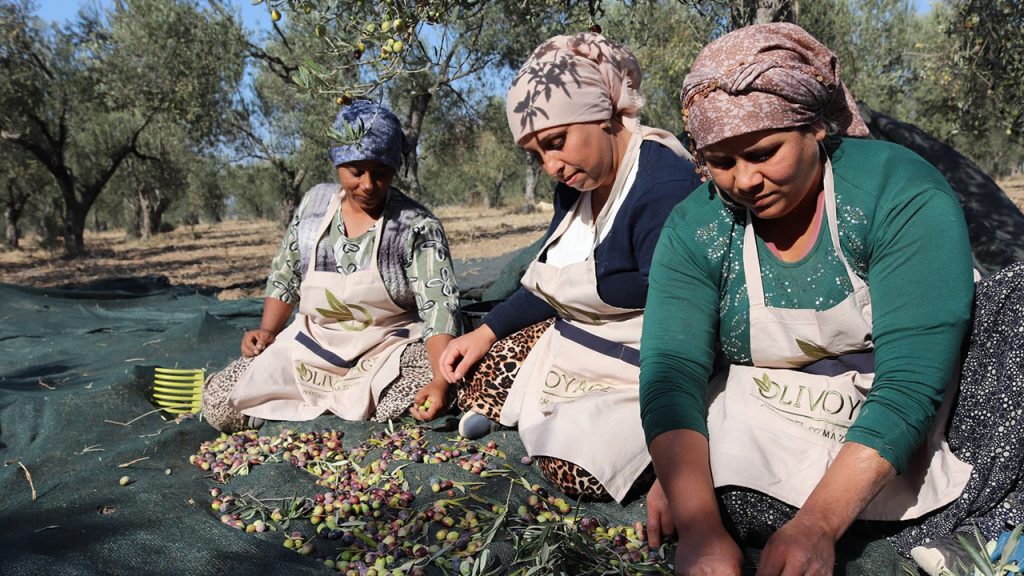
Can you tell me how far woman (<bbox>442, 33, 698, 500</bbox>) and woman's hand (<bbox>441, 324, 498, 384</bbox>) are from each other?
0.25 metres

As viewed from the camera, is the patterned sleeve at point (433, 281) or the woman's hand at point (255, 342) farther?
the woman's hand at point (255, 342)

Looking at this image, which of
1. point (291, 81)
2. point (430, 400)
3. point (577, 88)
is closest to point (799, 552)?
point (577, 88)

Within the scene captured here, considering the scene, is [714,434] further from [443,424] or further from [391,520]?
[443,424]

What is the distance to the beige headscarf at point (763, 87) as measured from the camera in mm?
1821

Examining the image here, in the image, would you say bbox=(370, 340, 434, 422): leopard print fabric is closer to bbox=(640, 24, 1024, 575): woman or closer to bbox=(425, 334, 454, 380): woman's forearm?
bbox=(425, 334, 454, 380): woman's forearm

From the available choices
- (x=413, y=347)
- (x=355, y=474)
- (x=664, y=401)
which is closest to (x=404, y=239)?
(x=413, y=347)

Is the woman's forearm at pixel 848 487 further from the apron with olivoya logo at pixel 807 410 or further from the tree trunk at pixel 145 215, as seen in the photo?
the tree trunk at pixel 145 215

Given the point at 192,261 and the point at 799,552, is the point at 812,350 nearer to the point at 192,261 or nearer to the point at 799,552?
the point at 799,552

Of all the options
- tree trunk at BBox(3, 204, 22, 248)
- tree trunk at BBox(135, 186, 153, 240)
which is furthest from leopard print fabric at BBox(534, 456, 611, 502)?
tree trunk at BBox(135, 186, 153, 240)


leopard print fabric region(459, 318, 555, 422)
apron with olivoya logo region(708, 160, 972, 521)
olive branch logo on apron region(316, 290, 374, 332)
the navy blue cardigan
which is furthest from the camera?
olive branch logo on apron region(316, 290, 374, 332)

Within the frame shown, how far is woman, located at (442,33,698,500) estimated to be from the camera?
8.24ft

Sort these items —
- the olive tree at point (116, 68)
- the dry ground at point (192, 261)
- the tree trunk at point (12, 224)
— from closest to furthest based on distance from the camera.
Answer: the dry ground at point (192, 261), the olive tree at point (116, 68), the tree trunk at point (12, 224)

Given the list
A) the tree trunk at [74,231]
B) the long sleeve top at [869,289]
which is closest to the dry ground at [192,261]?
the tree trunk at [74,231]

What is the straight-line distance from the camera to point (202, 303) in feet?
24.2
